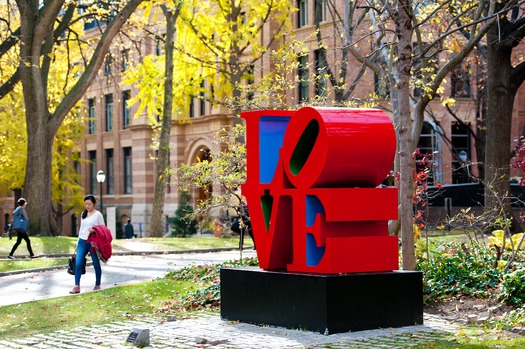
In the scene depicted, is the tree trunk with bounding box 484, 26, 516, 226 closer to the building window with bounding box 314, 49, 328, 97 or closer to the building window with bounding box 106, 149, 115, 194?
the building window with bounding box 314, 49, 328, 97

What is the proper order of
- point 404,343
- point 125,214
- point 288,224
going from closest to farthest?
point 404,343 → point 288,224 → point 125,214

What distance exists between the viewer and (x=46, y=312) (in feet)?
51.6

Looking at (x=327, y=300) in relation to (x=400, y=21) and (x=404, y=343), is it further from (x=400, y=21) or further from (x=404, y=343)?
(x=400, y=21)

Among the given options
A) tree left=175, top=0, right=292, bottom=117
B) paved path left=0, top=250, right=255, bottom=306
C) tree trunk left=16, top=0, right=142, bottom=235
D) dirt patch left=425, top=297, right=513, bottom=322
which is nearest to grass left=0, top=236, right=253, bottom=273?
paved path left=0, top=250, right=255, bottom=306

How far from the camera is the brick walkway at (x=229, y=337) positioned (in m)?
11.1

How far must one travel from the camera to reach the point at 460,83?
44.0 metres

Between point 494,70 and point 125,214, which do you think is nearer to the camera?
point 494,70

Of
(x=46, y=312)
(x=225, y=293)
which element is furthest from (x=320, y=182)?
(x=46, y=312)

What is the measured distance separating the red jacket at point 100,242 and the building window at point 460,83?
996 inches

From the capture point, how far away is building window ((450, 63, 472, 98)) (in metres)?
41.5

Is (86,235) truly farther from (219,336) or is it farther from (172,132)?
(172,132)

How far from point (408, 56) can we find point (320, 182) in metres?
3.01

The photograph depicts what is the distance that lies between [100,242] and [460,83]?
29096 mm

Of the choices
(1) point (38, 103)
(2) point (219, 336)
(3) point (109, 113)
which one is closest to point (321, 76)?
(2) point (219, 336)
